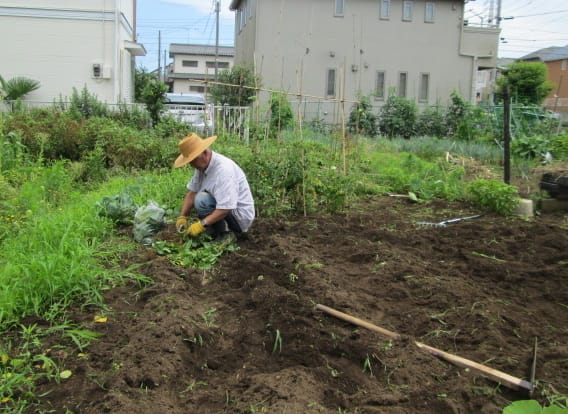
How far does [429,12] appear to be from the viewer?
2389 cm

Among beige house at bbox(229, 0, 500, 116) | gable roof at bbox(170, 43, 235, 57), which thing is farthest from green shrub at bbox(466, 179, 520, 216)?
gable roof at bbox(170, 43, 235, 57)

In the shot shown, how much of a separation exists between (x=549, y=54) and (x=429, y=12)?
1141 inches

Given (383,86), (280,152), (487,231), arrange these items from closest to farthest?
1. (487,231)
2. (280,152)
3. (383,86)

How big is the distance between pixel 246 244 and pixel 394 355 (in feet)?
7.58

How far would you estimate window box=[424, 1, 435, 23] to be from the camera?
78.1ft

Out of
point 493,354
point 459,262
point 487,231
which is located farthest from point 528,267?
point 493,354

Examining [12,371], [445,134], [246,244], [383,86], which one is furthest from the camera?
[383,86]

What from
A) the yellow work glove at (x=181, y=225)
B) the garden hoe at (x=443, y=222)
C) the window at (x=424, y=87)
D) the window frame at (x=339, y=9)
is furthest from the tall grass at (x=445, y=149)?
the window frame at (x=339, y=9)

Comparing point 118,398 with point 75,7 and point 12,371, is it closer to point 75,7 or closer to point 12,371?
point 12,371

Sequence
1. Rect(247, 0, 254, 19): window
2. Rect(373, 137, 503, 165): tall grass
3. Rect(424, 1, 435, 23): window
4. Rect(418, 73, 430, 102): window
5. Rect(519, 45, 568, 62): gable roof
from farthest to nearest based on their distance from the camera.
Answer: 1. Rect(519, 45, 568, 62): gable roof
2. Rect(418, 73, 430, 102): window
3. Rect(424, 1, 435, 23): window
4. Rect(247, 0, 254, 19): window
5. Rect(373, 137, 503, 165): tall grass

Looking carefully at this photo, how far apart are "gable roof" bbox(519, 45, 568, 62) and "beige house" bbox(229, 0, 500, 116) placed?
2438cm

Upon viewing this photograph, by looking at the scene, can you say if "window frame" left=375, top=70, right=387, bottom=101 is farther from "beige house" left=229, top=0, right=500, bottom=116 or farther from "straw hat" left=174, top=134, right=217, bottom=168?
"straw hat" left=174, top=134, right=217, bottom=168

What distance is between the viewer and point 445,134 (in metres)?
20.3

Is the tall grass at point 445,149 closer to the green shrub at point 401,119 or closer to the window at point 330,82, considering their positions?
the green shrub at point 401,119
